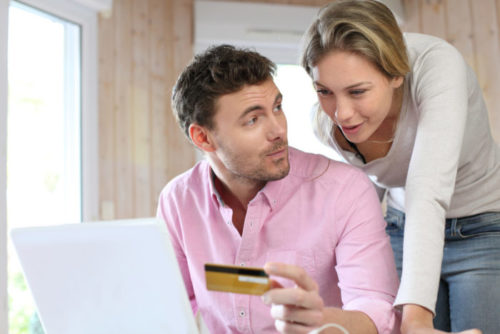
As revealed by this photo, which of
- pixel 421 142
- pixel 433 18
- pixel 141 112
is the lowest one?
pixel 421 142

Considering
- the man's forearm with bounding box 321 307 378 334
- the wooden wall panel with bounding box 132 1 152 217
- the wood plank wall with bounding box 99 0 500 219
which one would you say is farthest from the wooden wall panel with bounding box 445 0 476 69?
the man's forearm with bounding box 321 307 378 334

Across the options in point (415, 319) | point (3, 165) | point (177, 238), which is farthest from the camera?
point (3, 165)

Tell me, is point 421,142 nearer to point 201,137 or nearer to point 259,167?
point 259,167

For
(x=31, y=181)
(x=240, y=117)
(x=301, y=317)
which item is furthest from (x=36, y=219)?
(x=301, y=317)

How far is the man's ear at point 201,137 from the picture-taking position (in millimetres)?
1555

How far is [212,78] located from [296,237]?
1.51 ft

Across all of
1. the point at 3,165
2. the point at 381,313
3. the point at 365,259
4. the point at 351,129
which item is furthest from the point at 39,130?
the point at 381,313

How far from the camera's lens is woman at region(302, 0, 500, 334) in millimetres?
1161

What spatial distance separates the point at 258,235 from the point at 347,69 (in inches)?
17.9

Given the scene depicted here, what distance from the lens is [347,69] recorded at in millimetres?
1343

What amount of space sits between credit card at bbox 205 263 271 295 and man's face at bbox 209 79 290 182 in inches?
23.6

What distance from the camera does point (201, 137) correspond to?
1.58m

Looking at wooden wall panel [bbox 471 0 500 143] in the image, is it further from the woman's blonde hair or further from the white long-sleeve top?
the woman's blonde hair

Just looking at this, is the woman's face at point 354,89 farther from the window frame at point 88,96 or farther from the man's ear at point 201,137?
the window frame at point 88,96
